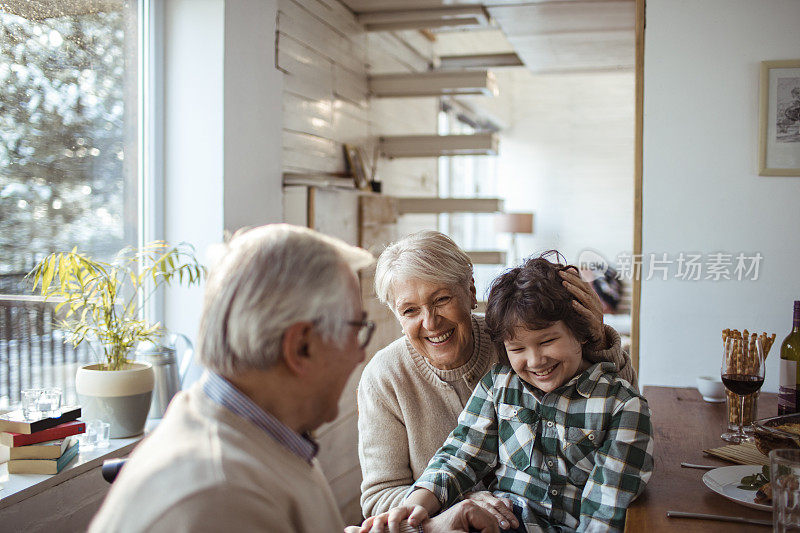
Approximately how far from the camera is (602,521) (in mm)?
1436

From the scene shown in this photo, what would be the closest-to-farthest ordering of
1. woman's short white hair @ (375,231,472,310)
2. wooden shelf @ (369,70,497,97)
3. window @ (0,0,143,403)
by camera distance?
woman's short white hair @ (375,231,472,310)
window @ (0,0,143,403)
wooden shelf @ (369,70,497,97)

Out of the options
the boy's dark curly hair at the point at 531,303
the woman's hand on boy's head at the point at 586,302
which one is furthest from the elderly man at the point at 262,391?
the woman's hand on boy's head at the point at 586,302

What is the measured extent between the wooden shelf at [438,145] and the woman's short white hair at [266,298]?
10.3 ft

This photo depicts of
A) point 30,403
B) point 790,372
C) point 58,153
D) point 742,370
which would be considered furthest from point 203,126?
point 790,372

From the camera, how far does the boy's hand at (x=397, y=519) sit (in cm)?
154

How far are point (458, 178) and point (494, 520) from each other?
613 centimetres

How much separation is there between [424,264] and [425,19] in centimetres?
237

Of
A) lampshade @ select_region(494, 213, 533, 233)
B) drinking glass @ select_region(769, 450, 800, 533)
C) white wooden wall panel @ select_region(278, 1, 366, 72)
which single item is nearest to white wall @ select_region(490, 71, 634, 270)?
lampshade @ select_region(494, 213, 533, 233)

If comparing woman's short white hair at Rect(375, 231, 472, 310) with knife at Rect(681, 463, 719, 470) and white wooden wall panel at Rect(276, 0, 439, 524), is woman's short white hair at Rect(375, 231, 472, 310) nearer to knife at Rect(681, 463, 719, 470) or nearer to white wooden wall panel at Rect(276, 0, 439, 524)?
knife at Rect(681, 463, 719, 470)

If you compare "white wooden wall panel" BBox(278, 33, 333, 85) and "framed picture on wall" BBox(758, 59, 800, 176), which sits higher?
"white wooden wall panel" BBox(278, 33, 333, 85)

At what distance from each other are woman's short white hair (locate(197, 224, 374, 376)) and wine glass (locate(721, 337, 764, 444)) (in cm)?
139

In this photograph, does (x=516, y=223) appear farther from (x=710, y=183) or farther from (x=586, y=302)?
(x=586, y=302)

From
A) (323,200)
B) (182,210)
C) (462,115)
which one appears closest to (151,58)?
(182,210)

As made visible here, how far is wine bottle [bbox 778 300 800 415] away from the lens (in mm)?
1917
